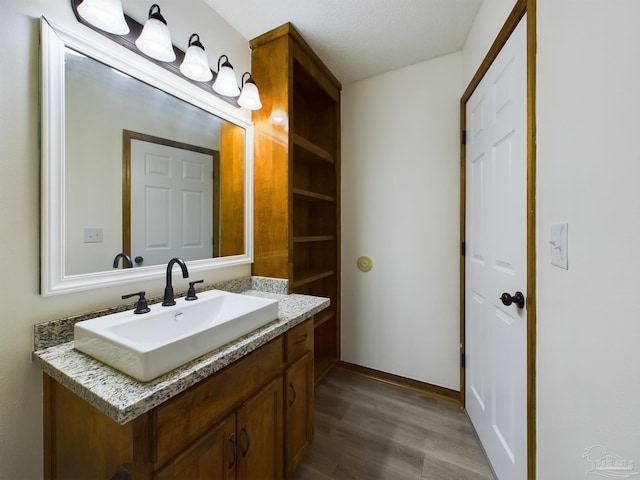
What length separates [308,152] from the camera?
189 centimetres

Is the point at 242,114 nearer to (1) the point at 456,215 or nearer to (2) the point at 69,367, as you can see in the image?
(2) the point at 69,367

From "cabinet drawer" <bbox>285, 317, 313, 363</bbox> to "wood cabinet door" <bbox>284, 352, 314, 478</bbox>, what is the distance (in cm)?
3

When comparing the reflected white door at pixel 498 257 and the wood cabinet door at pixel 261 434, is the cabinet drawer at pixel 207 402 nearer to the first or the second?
the wood cabinet door at pixel 261 434

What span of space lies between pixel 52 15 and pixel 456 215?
2.18 metres

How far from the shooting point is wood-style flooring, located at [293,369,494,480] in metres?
1.26

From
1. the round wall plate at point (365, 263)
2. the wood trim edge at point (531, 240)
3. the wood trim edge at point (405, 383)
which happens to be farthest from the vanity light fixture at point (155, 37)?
the wood trim edge at point (405, 383)

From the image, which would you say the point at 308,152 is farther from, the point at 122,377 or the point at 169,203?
the point at 122,377

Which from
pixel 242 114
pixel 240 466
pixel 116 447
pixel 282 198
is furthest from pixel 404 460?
pixel 242 114
